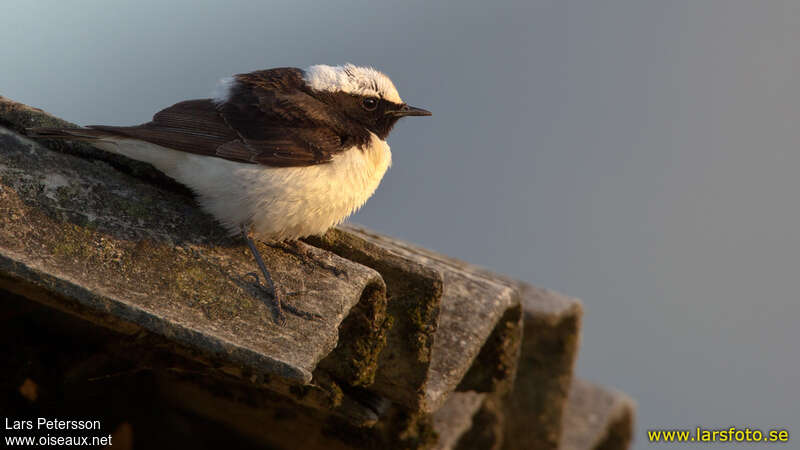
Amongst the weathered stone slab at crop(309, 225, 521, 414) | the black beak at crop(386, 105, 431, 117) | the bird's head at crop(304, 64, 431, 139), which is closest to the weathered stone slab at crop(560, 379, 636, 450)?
the weathered stone slab at crop(309, 225, 521, 414)

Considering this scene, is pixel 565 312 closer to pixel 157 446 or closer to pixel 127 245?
pixel 157 446

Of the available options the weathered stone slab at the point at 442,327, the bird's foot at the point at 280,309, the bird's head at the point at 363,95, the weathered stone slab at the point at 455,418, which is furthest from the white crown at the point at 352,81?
the weathered stone slab at the point at 455,418

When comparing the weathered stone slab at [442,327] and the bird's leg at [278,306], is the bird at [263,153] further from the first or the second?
the weathered stone slab at [442,327]

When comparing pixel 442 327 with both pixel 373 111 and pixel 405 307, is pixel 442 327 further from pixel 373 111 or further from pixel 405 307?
pixel 373 111

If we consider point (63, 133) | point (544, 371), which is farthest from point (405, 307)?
point (544, 371)

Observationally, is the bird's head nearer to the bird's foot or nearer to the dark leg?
the dark leg

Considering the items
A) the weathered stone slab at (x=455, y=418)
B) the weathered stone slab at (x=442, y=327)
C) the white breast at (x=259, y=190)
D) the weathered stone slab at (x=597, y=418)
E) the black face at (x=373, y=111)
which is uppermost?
the black face at (x=373, y=111)
